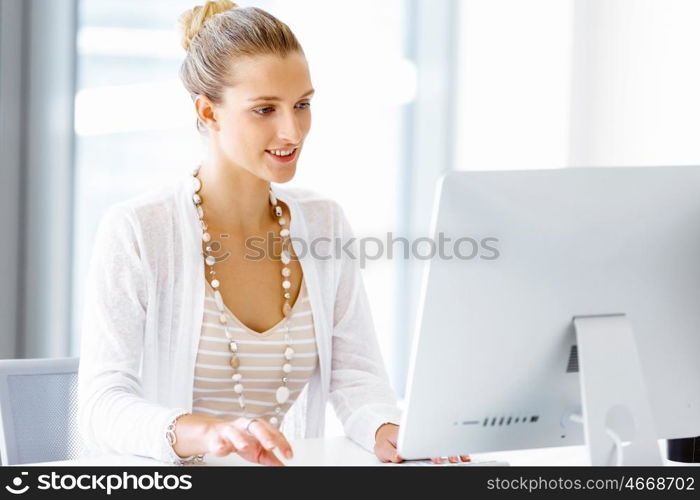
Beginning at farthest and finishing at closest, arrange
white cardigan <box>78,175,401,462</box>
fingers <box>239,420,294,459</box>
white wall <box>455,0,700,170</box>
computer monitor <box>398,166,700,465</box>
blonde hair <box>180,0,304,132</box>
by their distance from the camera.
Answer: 1. white wall <box>455,0,700,170</box>
2. blonde hair <box>180,0,304,132</box>
3. white cardigan <box>78,175,401,462</box>
4. fingers <box>239,420,294,459</box>
5. computer monitor <box>398,166,700,465</box>

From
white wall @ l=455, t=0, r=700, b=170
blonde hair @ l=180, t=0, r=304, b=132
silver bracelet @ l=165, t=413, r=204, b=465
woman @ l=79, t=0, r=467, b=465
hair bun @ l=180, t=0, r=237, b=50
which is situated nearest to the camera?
silver bracelet @ l=165, t=413, r=204, b=465

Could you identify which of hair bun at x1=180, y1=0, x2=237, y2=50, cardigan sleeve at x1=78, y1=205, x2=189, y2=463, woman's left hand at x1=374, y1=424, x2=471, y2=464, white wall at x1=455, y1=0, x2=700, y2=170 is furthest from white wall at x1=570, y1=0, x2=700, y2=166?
cardigan sleeve at x1=78, y1=205, x2=189, y2=463

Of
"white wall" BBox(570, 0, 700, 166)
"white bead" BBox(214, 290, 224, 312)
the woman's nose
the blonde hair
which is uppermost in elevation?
"white wall" BBox(570, 0, 700, 166)

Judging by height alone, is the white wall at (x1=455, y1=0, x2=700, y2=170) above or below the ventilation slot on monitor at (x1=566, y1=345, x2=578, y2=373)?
above

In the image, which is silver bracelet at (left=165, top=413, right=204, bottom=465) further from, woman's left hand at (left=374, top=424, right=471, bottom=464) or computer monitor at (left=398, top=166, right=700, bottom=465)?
computer monitor at (left=398, top=166, right=700, bottom=465)

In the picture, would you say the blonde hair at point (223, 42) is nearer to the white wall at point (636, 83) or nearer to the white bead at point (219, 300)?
the white bead at point (219, 300)

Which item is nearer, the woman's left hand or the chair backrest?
the woman's left hand

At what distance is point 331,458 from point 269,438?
0.86ft

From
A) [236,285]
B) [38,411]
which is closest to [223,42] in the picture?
[236,285]

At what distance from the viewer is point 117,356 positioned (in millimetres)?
1592

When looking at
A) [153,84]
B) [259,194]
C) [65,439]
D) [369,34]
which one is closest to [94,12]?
[153,84]

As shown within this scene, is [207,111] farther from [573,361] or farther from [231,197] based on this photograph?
[573,361]

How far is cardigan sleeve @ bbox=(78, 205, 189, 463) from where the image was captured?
1.43m

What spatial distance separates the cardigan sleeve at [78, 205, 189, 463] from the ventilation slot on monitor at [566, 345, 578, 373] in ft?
1.91
